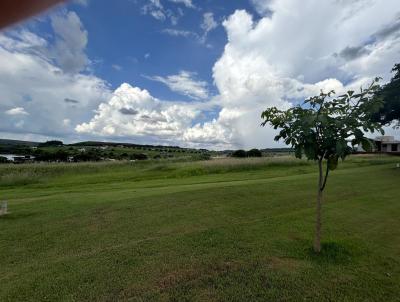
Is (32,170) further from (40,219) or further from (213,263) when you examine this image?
(213,263)

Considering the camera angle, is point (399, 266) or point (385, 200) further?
point (385, 200)

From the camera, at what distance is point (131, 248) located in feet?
19.2

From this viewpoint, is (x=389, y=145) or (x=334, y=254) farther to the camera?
(x=389, y=145)

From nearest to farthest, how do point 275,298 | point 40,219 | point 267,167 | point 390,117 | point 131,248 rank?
point 275,298 < point 131,248 < point 40,219 < point 390,117 < point 267,167

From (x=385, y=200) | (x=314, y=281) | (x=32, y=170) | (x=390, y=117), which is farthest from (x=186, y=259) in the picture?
(x=390, y=117)

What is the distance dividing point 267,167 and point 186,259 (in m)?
25.0

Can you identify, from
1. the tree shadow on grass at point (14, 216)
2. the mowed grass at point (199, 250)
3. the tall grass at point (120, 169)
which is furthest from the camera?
the tall grass at point (120, 169)

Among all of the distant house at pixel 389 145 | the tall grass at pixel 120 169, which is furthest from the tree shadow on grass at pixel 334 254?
the distant house at pixel 389 145

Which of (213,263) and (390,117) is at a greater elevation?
(390,117)

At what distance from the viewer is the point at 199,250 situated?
569 cm

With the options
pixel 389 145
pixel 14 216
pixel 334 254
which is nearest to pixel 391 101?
pixel 334 254

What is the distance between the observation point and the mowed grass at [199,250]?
4.17m

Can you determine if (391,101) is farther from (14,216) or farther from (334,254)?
(14,216)

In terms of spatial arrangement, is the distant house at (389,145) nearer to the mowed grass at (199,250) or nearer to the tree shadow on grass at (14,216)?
the mowed grass at (199,250)
